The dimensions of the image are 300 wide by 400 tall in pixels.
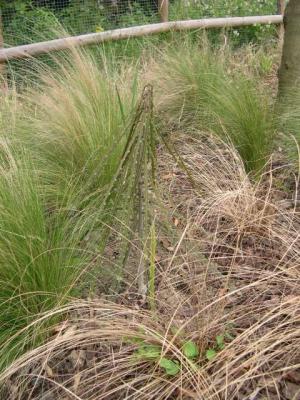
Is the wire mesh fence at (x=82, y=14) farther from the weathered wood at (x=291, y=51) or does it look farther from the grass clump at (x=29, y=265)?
the grass clump at (x=29, y=265)

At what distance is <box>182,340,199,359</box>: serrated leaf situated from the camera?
1.67 m

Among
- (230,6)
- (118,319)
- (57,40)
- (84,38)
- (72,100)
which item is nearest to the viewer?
(118,319)

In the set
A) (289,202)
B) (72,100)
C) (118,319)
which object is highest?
(72,100)

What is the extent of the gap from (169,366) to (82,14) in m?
5.15

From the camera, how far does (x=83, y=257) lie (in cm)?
199

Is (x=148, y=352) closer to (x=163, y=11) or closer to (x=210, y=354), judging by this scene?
(x=210, y=354)

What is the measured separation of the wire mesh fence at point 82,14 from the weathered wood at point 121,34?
258 mm

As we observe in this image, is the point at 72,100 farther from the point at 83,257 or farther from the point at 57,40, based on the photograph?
the point at 57,40

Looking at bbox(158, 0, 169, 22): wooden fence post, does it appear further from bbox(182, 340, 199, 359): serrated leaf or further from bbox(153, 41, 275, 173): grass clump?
bbox(182, 340, 199, 359): serrated leaf

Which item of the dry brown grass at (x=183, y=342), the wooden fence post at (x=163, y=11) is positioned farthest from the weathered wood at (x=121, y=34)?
the dry brown grass at (x=183, y=342)

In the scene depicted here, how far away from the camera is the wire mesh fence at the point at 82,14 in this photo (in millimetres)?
5586

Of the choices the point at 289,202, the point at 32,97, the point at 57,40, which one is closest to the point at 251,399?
the point at 289,202

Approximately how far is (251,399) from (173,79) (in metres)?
2.76

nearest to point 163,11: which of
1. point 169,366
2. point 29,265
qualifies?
point 29,265
